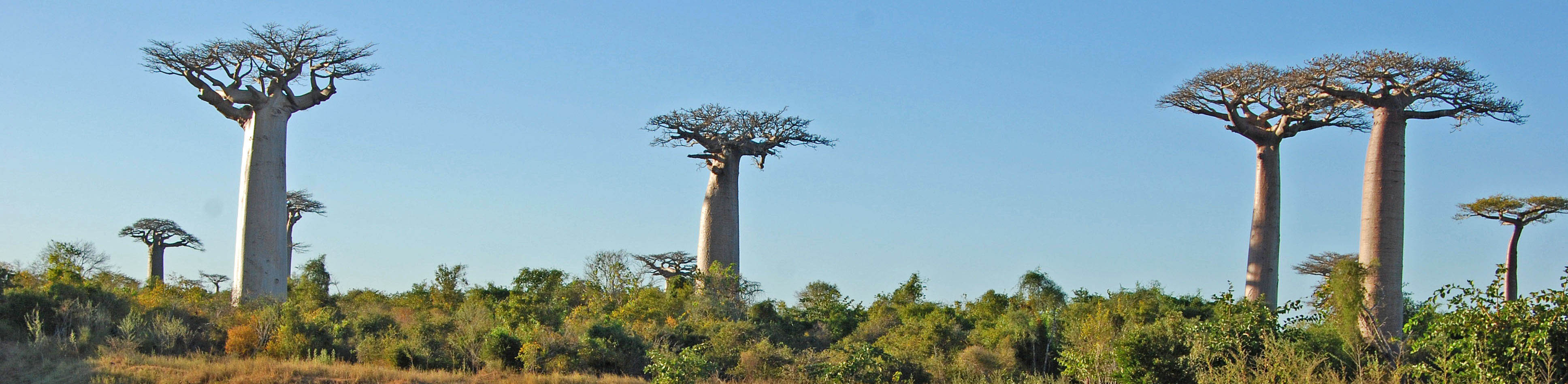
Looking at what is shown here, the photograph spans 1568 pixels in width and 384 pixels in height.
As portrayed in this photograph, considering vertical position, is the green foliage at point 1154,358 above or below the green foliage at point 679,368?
above

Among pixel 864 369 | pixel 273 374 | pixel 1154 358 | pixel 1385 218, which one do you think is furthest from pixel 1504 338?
pixel 273 374

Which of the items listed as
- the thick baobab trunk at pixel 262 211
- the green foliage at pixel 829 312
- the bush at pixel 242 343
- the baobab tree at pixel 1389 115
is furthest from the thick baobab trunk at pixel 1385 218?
the thick baobab trunk at pixel 262 211

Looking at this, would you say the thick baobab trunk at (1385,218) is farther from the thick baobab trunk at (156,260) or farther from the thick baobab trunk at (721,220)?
the thick baobab trunk at (156,260)

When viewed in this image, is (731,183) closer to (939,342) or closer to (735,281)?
(735,281)

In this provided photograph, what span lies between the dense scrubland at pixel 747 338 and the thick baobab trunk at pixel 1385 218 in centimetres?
171

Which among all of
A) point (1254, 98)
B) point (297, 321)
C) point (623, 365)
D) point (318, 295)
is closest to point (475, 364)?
point (623, 365)

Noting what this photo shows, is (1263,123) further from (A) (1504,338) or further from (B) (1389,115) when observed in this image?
(A) (1504,338)

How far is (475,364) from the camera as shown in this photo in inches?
500

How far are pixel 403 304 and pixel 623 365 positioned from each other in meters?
6.65

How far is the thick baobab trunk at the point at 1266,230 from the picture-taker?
1822cm

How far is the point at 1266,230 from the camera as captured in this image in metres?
18.4

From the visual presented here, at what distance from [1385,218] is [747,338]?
8193 millimetres

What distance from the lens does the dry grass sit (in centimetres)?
1078

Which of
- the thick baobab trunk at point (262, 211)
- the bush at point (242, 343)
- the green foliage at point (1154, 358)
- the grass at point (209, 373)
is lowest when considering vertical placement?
the grass at point (209, 373)
